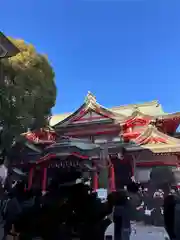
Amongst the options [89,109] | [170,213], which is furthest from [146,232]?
[89,109]

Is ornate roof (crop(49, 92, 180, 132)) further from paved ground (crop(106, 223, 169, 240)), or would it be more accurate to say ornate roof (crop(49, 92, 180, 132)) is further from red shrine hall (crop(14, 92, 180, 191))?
paved ground (crop(106, 223, 169, 240))

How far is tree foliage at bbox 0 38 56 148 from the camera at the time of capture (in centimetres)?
898

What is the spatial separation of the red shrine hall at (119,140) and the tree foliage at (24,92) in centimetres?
285

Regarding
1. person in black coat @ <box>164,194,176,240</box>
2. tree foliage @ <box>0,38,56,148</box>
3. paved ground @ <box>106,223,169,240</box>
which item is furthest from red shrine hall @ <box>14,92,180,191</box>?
person in black coat @ <box>164,194,176,240</box>

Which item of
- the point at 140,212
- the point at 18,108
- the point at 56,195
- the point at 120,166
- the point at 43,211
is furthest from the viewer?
the point at 120,166

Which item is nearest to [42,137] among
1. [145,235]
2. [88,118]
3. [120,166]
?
[88,118]

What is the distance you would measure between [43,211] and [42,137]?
1413 centimetres

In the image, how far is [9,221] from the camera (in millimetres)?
3514

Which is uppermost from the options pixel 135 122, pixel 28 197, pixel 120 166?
pixel 135 122

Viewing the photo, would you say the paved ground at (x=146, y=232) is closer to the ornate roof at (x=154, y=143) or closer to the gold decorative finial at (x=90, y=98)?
the ornate roof at (x=154, y=143)

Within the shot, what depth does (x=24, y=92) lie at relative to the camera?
9.38 metres

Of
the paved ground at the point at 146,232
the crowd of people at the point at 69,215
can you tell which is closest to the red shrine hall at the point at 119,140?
the paved ground at the point at 146,232

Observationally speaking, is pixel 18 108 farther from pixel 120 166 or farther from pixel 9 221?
pixel 120 166

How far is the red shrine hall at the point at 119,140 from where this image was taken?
12.3 metres
